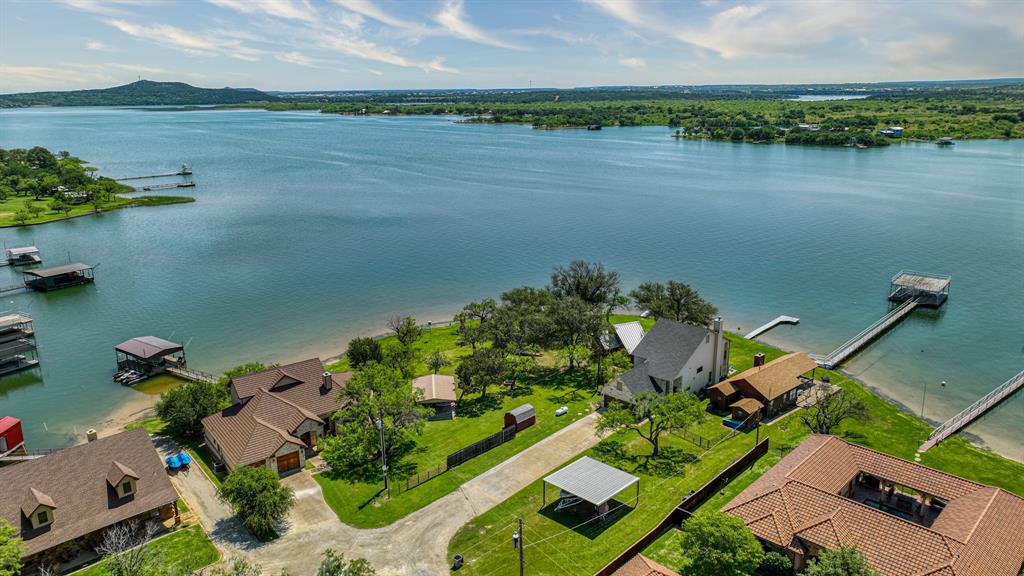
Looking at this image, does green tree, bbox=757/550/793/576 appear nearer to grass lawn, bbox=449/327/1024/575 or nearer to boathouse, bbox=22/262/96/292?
grass lawn, bbox=449/327/1024/575

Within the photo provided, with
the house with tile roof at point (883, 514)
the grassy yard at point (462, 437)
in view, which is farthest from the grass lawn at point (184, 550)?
the house with tile roof at point (883, 514)

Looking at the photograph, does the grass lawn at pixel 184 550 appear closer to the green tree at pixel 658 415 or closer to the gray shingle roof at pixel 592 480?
the gray shingle roof at pixel 592 480

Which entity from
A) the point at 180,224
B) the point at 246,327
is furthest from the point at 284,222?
the point at 246,327

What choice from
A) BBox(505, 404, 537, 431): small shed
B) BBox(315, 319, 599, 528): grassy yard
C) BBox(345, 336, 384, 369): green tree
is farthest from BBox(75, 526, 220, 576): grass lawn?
BBox(345, 336, 384, 369): green tree

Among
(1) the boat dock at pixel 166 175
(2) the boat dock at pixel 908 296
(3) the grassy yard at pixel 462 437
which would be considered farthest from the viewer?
(1) the boat dock at pixel 166 175

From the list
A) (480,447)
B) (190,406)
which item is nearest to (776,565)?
(480,447)

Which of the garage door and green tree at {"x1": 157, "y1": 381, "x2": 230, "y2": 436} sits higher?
green tree at {"x1": 157, "y1": 381, "x2": 230, "y2": 436}

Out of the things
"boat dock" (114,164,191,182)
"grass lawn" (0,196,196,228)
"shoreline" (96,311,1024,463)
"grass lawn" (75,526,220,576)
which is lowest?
"shoreline" (96,311,1024,463)
